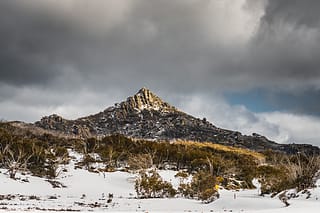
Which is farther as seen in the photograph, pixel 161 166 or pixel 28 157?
pixel 161 166

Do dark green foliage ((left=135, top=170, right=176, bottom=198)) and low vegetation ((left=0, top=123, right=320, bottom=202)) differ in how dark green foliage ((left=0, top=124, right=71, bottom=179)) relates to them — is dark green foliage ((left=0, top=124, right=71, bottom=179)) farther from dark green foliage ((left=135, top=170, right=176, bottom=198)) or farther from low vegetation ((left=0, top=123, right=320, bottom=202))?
dark green foliage ((left=135, top=170, right=176, bottom=198))

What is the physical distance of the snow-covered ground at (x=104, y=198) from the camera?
34031 mm

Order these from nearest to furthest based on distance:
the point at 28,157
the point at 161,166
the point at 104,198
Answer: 1. the point at 104,198
2. the point at 28,157
3. the point at 161,166

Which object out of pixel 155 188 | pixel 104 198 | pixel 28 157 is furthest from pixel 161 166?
pixel 104 198

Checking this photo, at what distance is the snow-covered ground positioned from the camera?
34031 mm

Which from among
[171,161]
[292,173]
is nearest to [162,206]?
[292,173]

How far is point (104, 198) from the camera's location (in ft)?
165

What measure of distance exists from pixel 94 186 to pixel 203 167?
2759 centimetres

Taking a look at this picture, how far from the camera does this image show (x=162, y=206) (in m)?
38.2

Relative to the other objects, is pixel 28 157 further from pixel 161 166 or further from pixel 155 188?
pixel 161 166

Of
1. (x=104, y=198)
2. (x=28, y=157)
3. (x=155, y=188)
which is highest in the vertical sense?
(x=28, y=157)

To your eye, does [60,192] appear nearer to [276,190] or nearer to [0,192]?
[0,192]

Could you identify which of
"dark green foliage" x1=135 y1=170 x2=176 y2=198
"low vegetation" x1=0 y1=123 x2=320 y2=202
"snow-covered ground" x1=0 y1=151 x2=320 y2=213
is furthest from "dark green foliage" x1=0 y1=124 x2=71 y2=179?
"dark green foliage" x1=135 y1=170 x2=176 y2=198

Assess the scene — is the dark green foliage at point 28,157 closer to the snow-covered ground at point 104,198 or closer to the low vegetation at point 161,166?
the low vegetation at point 161,166
